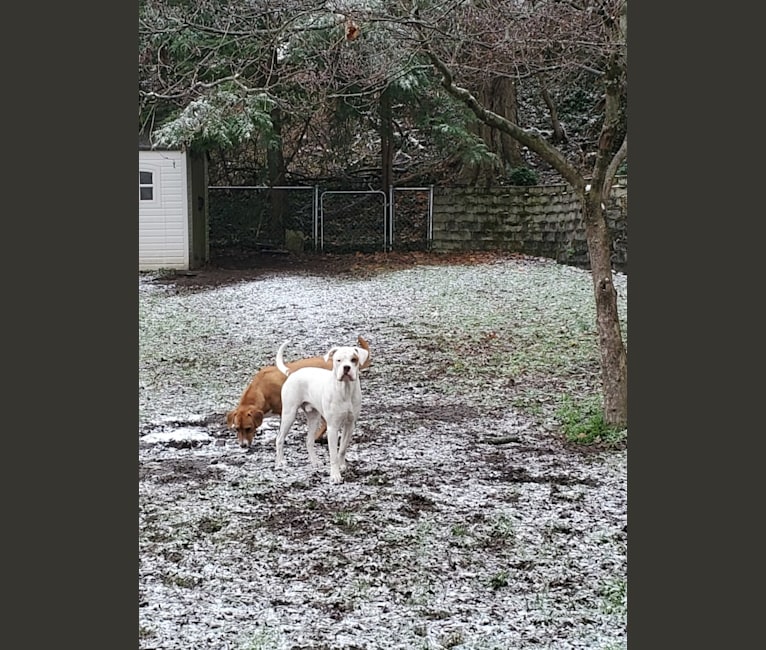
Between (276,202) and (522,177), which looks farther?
(276,202)

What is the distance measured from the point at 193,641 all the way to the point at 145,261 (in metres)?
8.54

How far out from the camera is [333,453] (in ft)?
11.9

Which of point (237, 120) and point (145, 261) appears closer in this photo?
point (237, 120)

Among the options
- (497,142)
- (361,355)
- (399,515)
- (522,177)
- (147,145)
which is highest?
(497,142)

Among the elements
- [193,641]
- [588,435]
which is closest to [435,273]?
[588,435]

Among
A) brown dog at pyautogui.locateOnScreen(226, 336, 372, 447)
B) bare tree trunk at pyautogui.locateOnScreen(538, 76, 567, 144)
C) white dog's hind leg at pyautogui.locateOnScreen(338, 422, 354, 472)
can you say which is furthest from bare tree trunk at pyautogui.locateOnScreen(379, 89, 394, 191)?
white dog's hind leg at pyautogui.locateOnScreen(338, 422, 354, 472)

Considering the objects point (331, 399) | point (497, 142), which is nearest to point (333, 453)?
point (331, 399)

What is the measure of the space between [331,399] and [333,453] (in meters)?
0.23

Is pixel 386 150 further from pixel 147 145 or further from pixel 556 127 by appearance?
pixel 147 145

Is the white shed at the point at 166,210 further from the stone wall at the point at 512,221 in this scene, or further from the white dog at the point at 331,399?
the white dog at the point at 331,399

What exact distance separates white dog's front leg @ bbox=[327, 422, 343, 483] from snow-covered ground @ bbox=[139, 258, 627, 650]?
55 millimetres

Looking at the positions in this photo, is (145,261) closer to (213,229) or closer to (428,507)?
(213,229)

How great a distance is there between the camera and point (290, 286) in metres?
9.20

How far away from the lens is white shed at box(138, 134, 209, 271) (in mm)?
10641
